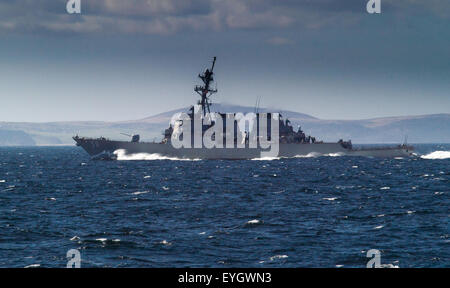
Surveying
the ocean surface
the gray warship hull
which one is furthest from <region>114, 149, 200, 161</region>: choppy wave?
the ocean surface

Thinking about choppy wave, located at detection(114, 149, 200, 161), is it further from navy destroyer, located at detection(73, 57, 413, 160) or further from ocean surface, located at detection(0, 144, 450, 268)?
ocean surface, located at detection(0, 144, 450, 268)

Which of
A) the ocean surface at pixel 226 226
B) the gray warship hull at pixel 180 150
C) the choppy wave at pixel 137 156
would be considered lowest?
the ocean surface at pixel 226 226

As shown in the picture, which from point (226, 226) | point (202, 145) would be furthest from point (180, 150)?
point (226, 226)

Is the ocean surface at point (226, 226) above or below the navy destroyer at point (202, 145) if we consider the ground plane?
below

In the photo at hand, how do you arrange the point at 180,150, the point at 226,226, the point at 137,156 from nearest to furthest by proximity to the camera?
the point at 226,226, the point at 180,150, the point at 137,156

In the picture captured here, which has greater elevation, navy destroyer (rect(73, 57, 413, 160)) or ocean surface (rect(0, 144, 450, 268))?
navy destroyer (rect(73, 57, 413, 160))

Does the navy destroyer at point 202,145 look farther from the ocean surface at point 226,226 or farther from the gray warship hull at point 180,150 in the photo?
the ocean surface at point 226,226

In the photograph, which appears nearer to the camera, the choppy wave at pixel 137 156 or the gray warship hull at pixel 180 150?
the gray warship hull at pixel 180 150

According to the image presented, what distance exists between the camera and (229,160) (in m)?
105

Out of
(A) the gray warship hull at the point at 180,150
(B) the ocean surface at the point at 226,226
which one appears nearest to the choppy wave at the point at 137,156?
(A) the gray warship hull at the point at 180,150

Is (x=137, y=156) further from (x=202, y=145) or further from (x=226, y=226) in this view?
(x=226, y=226)
